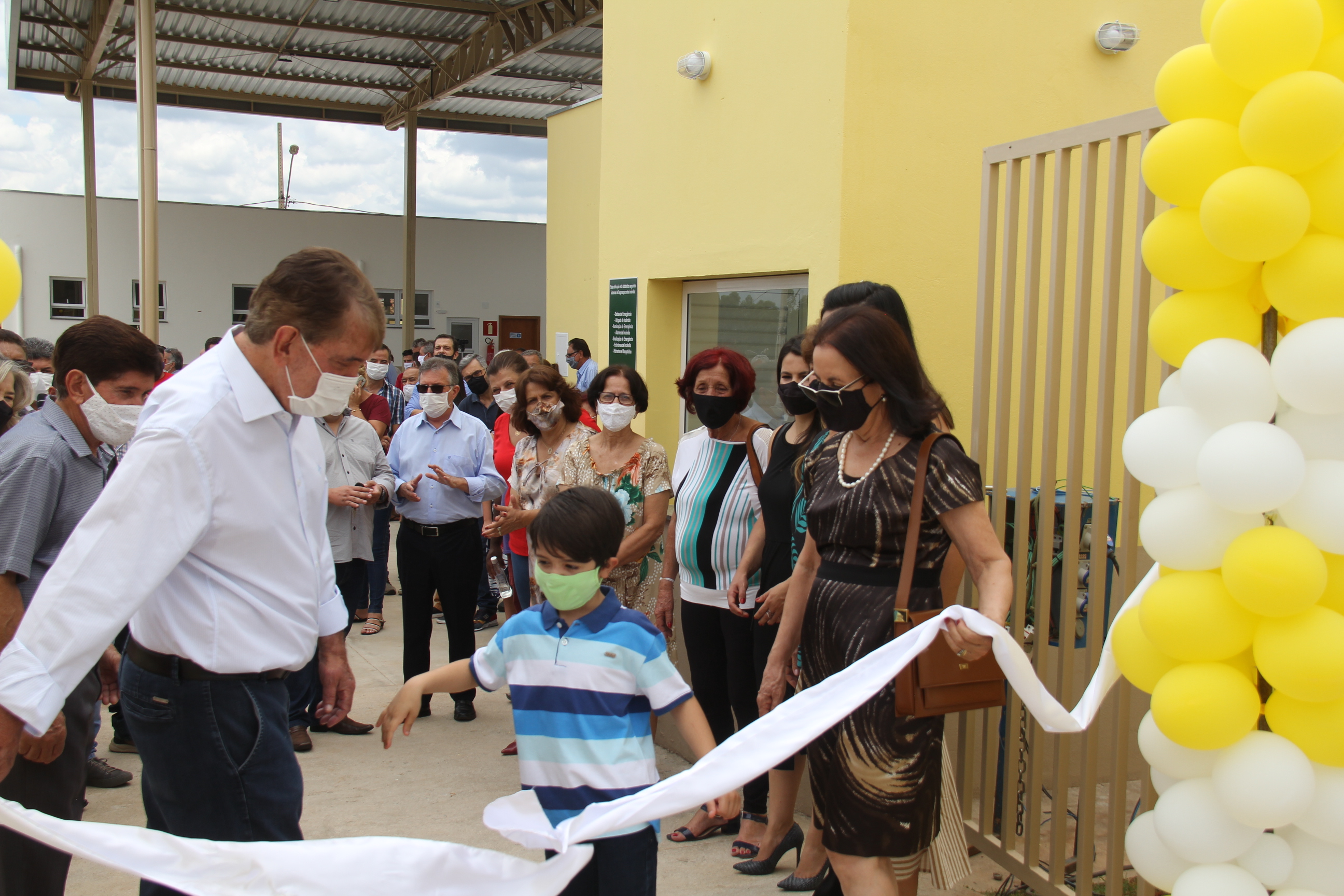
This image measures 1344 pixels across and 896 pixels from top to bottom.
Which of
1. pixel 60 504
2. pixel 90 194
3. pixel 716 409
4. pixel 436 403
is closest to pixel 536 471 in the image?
pixel 436 403

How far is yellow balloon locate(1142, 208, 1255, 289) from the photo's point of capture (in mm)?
2145

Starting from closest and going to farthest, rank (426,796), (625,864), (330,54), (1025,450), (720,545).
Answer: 1. (625,864)
2. (1025,450)
3. (720,545)
4. (426,796)
5. (330,54)

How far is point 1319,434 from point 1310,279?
0.30m

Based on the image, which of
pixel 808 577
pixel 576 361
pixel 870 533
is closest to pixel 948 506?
pixel 870 533

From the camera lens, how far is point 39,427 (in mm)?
3143

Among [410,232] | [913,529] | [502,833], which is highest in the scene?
[410,232]

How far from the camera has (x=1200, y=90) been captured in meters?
2.18

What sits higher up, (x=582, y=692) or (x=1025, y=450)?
(x=1025, y=450)

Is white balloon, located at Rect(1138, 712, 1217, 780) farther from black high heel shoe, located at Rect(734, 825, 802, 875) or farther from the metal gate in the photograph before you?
black high heel shoe, located at Rect(734, 825, 802, 875)

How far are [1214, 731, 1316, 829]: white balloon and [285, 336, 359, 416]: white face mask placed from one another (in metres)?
2.11

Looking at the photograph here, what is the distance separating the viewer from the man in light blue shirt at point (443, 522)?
585 cm

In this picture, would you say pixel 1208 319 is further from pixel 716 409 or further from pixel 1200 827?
pixel 716 409

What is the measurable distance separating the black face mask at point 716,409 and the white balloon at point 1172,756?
234 cm

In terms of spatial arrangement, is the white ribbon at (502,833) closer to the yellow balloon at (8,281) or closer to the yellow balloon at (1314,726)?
the yellow balloon at (1314,726)
